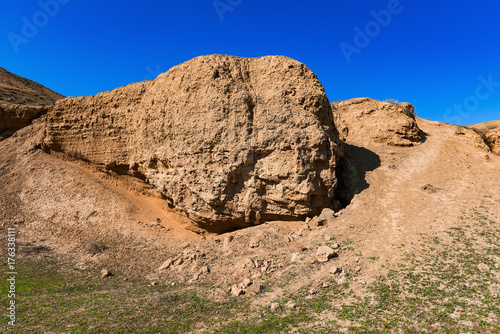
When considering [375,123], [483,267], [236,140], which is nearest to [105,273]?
[236,140]

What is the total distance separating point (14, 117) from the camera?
2164cm

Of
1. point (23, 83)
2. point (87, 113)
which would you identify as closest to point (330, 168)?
point (87, 113)

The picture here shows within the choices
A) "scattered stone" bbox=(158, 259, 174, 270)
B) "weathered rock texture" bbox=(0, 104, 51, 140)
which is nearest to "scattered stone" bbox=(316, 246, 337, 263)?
"scattered stone" bbox=(158, 259, 174, 270)

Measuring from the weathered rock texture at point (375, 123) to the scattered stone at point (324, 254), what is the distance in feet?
47.7

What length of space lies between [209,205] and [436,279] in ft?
36.7

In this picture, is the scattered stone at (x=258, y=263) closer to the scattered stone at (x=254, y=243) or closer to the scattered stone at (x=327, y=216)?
the scattered stone at (x=254, y=243)

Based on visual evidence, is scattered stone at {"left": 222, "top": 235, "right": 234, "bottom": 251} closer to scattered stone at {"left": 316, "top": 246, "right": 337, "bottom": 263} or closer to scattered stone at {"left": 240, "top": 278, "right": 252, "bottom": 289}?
scattered stone at {"left": 240, "top": 278, "right": 252, "bottom": 289}

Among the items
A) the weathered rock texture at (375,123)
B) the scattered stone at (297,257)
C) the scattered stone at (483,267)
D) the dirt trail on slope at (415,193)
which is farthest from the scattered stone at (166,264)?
the weathered rock texture at (375,123)

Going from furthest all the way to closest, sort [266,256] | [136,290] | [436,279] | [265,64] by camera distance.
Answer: [265,64]
[266,256]
[136,290]
[436,279]

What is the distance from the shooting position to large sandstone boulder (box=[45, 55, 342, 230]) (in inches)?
595

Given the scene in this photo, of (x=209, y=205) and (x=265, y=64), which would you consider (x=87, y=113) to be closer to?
(x=209, y=205)

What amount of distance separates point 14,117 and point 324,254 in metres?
26.3

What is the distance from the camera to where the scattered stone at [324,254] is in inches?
454

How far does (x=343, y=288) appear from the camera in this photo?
989 cm
